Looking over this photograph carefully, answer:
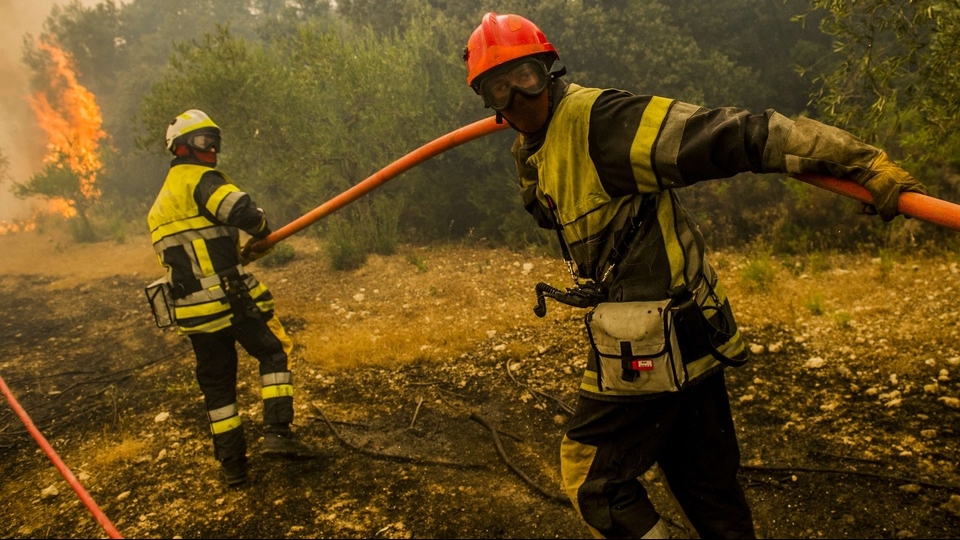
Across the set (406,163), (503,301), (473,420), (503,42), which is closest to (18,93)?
(503,301)

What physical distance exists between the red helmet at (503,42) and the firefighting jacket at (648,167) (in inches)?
8.6

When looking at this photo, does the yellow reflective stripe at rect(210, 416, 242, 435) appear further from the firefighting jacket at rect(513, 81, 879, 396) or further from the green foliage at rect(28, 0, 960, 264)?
the green foliage at rect(28, 0, 960, 264)

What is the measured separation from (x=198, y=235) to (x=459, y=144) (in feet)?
7.28

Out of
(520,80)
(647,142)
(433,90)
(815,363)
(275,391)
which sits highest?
(433,90)

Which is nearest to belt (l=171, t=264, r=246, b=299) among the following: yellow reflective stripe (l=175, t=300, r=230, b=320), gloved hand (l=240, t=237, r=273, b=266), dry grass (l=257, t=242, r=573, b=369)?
yellow reflective stripe (l=175, t=300, r=230, b=320)

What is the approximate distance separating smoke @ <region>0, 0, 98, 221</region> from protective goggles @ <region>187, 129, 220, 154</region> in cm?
2644

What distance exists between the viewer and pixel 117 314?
910cm

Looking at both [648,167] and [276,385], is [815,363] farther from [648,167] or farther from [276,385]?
[276,385]

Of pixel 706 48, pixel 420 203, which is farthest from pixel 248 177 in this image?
pixel 706 48

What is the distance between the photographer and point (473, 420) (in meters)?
4.74

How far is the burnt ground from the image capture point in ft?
11.3

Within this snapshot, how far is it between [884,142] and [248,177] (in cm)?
1142

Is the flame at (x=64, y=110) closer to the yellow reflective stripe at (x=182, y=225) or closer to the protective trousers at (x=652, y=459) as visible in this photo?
Answer: the yellow reflective stripe at (x=182, y=225)

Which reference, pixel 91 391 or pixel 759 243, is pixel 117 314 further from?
pixel 759 243
